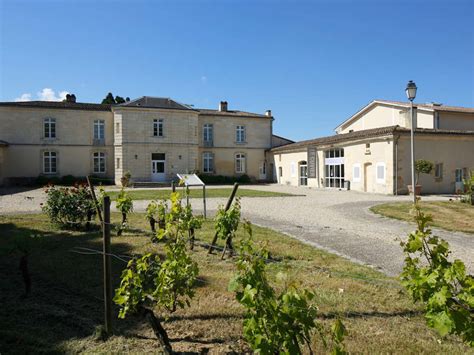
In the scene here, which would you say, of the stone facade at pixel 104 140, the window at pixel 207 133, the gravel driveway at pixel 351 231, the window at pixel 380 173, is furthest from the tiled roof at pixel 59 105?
the window at pixel 380 173

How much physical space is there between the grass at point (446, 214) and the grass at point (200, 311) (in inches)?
187

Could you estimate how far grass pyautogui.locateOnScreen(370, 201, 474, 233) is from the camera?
910cm

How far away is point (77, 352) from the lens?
2.79 m

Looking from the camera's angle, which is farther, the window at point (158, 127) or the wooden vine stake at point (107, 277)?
the window at point (158, 127)

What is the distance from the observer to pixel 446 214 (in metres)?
11.2

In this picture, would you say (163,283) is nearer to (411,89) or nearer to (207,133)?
(411,89)

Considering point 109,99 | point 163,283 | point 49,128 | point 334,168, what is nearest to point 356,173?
point 334,168

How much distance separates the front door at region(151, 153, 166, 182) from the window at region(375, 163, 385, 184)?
17.0 meters

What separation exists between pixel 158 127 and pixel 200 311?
89.3 feet

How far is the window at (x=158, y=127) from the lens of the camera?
96.4ft

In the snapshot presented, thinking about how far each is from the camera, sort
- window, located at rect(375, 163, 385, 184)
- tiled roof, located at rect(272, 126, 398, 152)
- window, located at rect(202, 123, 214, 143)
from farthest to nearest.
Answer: window, located at rect(202, 123, 214, 143) → window, located at rect(375, 163, 385, 184) → tiled roof, located at rect(272, 126, 398, 152)

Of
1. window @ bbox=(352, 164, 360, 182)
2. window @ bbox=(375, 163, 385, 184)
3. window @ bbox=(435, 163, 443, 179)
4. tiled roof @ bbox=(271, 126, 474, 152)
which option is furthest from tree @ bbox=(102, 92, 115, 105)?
window @ bbox=(435, 163, 443, 179)

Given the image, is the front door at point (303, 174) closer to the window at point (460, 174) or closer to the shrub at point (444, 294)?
the window at point (460, 174)

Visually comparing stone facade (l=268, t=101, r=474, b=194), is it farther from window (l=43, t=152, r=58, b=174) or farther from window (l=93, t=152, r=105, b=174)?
window (l=43, t=152, r=58, b=174)
